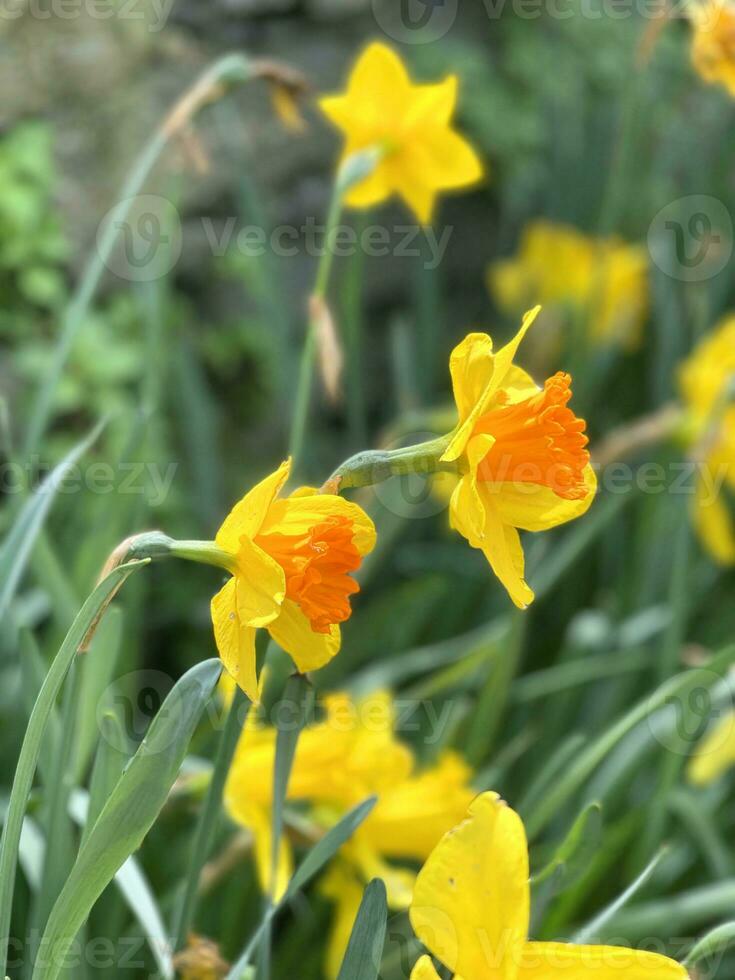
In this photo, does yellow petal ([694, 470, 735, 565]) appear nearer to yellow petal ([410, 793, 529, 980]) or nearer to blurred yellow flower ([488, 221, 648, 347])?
blurred yellow flower ([488, 221, 648, 347])

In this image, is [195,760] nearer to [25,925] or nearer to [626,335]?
[25,925]

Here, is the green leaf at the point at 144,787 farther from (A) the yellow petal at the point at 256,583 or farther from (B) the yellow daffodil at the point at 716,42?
(B) the yellow daffodil at the point at 716,42

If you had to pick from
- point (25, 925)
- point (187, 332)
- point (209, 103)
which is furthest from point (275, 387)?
point (25, 925)

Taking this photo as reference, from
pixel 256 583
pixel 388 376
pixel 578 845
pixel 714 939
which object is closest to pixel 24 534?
pixel 256 583

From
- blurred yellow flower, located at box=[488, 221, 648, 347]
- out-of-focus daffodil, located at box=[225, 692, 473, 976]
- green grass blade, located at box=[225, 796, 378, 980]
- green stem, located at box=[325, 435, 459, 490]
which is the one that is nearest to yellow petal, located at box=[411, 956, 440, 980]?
green grass blade, located at box=[225, 796, 378, 980]

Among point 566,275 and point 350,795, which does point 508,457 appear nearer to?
point 350,795

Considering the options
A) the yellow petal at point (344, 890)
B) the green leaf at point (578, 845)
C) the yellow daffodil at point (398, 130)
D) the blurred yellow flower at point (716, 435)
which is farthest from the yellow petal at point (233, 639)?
the blurred yellow flower at point (716, 435)
